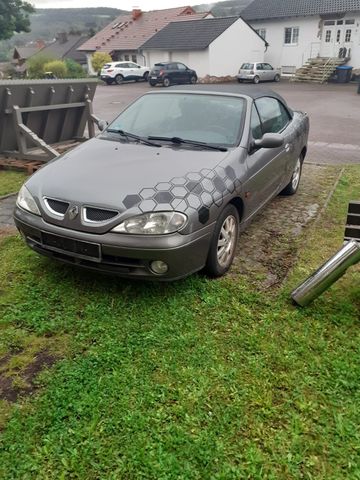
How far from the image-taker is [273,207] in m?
5.70

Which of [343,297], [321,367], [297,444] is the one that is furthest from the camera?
[343,297]

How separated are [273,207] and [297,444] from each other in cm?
384

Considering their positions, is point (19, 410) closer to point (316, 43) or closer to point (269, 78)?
point (269, 78)

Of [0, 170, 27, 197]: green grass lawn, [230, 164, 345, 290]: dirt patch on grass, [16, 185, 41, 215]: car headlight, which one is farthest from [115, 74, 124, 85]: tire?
[16, 185, 41, 215]: car headlight

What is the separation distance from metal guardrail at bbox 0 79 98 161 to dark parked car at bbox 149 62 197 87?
71.0 ft

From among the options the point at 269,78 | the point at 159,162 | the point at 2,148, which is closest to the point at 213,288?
the point at 159,162

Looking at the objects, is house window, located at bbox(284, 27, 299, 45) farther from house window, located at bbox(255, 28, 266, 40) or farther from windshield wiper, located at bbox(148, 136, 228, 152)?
windshield wiper, located at bbox(148, 136, 228, 152)

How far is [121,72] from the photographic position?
3306 cm

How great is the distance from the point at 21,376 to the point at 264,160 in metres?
3.10

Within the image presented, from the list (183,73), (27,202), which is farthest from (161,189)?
(183,73)

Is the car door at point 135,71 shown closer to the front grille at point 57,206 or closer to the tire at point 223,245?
the tire at point 223,245

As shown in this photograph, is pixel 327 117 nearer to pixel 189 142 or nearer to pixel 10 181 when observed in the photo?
pixel 10 181

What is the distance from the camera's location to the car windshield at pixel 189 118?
4.13m

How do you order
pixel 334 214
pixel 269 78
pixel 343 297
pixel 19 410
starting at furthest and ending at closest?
pixel 269 78 < pixel 334 214 < pixel 343 297 < pixel 19 410
